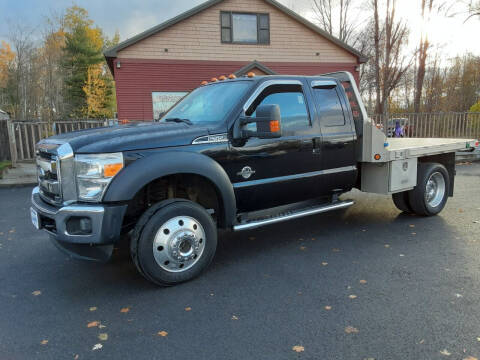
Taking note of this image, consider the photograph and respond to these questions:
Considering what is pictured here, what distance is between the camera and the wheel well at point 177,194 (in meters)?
3.79

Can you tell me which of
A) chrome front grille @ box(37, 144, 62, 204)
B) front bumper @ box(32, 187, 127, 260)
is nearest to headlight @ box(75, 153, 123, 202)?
front bumper @ box(32, 187, 127, 260)

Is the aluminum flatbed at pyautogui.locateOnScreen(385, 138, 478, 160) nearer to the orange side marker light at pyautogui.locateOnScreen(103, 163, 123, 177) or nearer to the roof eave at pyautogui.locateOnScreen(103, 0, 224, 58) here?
the orange side marker light at pyautogui.locateOnScreen(103, 163, 123, 177)

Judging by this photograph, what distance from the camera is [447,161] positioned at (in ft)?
20.9

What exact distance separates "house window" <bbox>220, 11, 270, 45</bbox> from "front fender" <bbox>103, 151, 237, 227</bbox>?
15176mm

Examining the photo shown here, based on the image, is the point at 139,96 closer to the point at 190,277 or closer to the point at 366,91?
the point at 190,277

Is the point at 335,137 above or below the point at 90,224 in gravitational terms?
above

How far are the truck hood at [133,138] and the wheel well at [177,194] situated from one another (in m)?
0.38

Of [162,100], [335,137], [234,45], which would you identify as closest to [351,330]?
[335,137]

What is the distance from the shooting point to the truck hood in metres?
3.36

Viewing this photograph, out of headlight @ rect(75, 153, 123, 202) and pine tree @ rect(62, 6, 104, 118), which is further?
pine tree @ rect(62, 6, 104, 118)

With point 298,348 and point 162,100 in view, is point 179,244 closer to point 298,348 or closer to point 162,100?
point 298,348

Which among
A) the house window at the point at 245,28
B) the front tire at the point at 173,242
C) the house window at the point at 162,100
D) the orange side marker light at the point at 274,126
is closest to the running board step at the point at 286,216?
the front tire at the point at 173,242

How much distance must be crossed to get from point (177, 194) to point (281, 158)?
1.27 meters

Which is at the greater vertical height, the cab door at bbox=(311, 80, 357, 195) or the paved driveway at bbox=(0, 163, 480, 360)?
the cab door at bbox=(311, 80, 357, 195)
